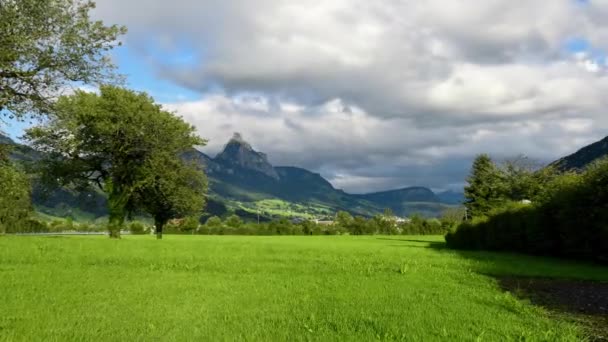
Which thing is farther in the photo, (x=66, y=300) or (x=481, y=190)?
(x=481, y=190)

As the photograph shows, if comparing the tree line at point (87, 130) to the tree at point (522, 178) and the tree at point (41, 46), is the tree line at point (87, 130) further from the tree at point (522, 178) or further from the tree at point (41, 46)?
the tree at point (522, 178)

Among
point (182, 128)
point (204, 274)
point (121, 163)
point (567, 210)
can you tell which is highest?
point (182, 128)

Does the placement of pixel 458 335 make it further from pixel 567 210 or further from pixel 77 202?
pixel 77 202

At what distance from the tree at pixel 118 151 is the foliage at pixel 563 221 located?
121 feet

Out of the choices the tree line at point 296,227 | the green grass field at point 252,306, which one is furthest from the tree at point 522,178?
the green grass field at point 252,306

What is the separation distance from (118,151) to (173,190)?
8657 millimetres

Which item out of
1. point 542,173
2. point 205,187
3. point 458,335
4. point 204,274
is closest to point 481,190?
point 542,173

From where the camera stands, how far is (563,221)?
39250mm

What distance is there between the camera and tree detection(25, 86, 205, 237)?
47.7 meters

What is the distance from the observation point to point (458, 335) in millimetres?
8766

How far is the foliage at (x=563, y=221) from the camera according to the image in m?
36.0

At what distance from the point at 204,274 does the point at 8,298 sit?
7.82 meters

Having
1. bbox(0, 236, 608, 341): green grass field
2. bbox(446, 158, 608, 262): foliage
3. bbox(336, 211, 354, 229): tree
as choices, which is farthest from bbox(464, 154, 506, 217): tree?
bbox(0, 236, 608, 341): green grass field

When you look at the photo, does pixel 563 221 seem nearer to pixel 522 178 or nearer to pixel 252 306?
pixel 252 306
